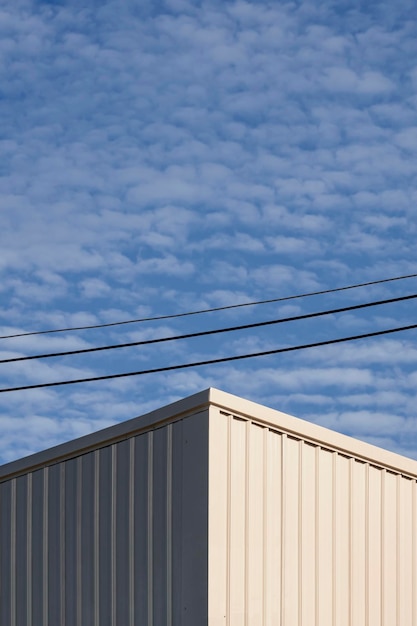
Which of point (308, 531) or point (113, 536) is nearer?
point (113, 536)

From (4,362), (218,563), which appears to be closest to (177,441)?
(218,563)

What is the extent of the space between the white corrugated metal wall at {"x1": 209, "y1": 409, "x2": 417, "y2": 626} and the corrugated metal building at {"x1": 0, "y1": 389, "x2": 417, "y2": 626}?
0.02 metres

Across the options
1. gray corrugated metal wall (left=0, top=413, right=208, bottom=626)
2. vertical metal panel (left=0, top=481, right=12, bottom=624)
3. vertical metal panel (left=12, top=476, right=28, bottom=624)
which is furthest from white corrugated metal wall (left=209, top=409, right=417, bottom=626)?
vertical metal panel (left=0, top=481, right=12, bottom=624)

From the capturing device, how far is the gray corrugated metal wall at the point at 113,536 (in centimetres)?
1334

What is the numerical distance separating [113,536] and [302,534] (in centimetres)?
215

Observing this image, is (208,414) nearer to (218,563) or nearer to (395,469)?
(218,563)

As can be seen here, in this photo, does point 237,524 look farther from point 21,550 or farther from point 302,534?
point 21,550

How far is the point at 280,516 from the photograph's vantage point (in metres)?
14.1

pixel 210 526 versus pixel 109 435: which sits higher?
pixel 109 435

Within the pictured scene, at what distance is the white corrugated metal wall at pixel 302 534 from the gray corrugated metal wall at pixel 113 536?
30 cm

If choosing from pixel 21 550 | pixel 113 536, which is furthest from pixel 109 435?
pixel 21 550

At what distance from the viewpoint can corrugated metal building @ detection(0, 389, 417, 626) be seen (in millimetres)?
13359

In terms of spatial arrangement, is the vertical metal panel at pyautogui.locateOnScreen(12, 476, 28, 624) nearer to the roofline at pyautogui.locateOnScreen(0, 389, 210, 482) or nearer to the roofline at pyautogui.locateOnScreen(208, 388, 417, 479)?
the roofline at pyautogui.locateOnScreen(0, 389, 210, 482)

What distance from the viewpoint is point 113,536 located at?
46.8 ft
